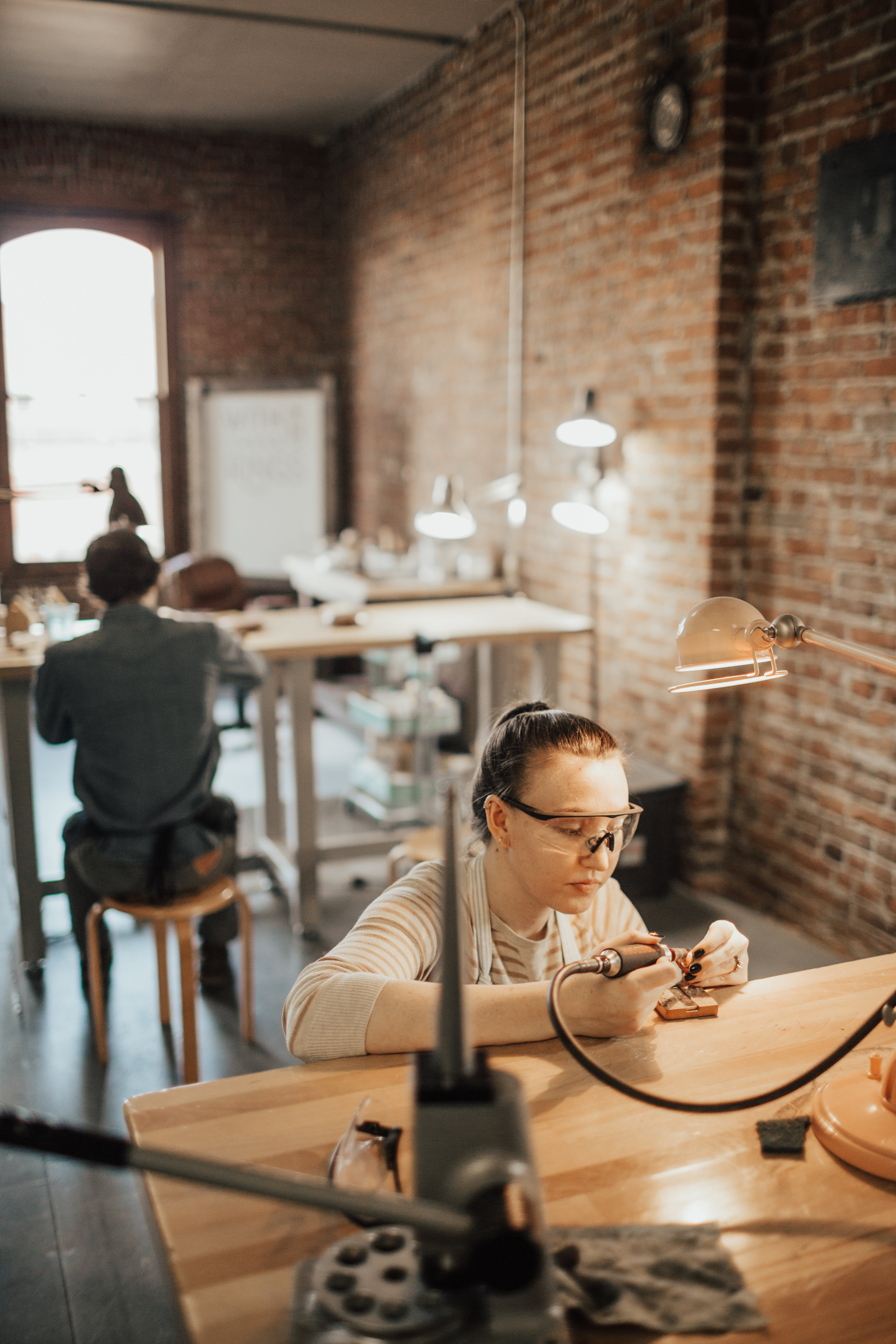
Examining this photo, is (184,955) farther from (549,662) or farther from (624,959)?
(549,662)

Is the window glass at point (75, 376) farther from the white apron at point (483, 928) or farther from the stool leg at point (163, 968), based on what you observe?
the white apron at point (483, 928)

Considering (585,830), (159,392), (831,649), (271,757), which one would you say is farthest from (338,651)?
(159,392)

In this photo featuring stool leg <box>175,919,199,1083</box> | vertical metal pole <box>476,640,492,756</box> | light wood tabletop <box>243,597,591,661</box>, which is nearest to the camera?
stool leg <box>175,919,199,1083</box>

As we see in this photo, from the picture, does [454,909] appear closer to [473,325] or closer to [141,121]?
[473,325]

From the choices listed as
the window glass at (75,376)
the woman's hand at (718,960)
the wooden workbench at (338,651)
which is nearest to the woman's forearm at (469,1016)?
the woman's hand at (718,960)

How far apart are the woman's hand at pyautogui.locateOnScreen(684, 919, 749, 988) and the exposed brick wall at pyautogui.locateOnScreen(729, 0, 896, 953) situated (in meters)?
1.72

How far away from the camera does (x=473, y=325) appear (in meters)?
5.20

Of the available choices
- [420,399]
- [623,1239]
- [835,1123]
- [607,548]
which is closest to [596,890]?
[835,1123]

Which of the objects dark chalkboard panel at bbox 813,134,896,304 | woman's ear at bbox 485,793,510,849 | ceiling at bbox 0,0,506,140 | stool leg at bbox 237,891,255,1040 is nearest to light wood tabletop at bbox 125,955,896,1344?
woman's ear at bbox 485,793,510,849

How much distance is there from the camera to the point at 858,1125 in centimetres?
112

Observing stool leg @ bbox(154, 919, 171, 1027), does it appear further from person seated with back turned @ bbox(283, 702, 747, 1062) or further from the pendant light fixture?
the pendant light fixture

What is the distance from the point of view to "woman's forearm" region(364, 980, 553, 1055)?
1.28 metres

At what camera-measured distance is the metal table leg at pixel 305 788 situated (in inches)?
138

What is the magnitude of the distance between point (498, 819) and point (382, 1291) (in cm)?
74
